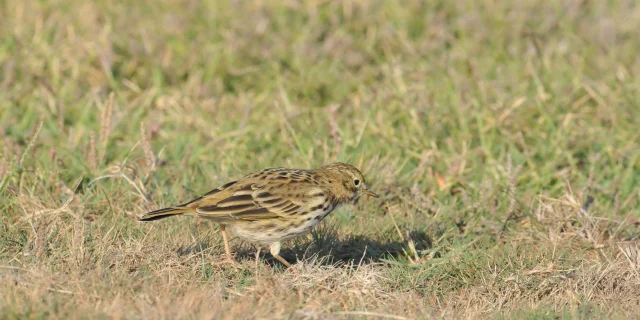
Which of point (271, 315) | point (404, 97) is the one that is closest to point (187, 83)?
point (404, 97)

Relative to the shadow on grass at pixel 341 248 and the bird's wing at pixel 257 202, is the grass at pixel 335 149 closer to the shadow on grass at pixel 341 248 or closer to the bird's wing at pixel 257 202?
the shadow on grass at pixel 341 248

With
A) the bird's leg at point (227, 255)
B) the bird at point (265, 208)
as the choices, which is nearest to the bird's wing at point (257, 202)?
the bird at point (265, 208)

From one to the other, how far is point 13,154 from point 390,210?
318 cm

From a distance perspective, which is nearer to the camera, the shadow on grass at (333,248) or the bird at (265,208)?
the bird at (265,208)

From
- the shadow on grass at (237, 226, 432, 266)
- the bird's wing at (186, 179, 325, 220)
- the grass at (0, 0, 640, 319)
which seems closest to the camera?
the grass at (0, 0, 640, 319)

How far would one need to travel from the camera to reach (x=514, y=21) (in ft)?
35.3

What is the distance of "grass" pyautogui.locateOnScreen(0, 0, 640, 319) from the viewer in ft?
20.0

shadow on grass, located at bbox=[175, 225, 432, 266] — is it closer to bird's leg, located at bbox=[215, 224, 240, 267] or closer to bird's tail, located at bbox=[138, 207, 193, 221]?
bird's leg, located at bbox=[215, 224, 240, 267]

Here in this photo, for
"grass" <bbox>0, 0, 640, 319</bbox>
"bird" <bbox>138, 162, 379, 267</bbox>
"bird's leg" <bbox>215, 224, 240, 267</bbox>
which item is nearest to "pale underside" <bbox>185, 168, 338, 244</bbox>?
"bird" <bbox>138, 162, 379, 267</bbox>

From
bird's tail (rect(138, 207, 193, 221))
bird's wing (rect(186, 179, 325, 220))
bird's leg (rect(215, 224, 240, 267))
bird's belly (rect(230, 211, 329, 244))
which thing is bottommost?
bird's leg (rect(215, 224, 240, 267))

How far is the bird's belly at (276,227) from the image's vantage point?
20.9 feet

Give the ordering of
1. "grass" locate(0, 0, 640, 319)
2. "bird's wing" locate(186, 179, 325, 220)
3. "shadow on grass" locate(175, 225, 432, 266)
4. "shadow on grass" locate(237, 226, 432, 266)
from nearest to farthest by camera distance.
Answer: "grass" locate(0, 0, 640, 319) → "bird's wing" locate(186, 179, 325, 220) → "shadow on grass" locate(175, 225, 432, 266) → "shadow on grass" locate(237, 226, 432, 266)

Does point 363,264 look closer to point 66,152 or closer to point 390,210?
point 390,210

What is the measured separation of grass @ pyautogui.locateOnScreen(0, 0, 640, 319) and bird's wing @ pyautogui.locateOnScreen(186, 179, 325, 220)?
0.35 metres
